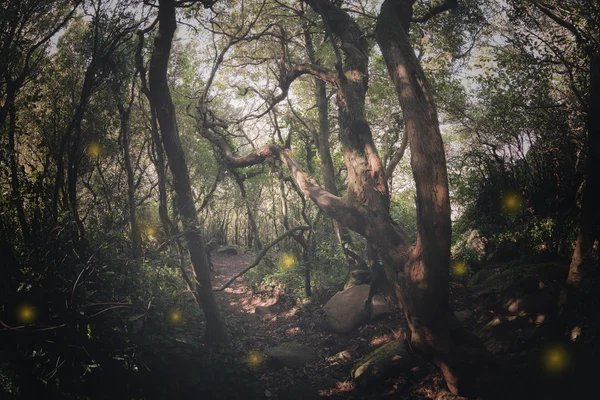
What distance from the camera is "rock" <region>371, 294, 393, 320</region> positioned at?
727cm

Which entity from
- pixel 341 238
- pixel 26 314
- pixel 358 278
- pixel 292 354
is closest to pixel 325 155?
pixel 341 238

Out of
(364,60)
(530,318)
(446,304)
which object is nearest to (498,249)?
(530,318)

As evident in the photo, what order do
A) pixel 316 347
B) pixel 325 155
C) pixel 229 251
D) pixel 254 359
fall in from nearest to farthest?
pixel 254 359 < pixel 316 347 < pixel 325 155 < pixel 229 251

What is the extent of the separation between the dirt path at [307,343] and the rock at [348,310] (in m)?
0.18

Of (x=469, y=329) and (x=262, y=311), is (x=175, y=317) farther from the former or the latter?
(x=469, y=329)

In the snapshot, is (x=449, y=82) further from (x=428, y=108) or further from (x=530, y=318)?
(x=530, y=318)

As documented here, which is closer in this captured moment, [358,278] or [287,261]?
[358,278]

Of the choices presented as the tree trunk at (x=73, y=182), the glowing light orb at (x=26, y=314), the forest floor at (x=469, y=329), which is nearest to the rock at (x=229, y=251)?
the forest floor at (x=469, y=329)

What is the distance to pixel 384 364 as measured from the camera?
17.1ft

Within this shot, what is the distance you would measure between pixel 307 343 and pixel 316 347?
35 centimetres

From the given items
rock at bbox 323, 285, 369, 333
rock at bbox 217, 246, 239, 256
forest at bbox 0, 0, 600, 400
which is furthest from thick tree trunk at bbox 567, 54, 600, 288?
rock at bbox 217, 246, 239, 256

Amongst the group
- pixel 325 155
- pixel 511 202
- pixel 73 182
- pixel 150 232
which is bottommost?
pixel 511 202

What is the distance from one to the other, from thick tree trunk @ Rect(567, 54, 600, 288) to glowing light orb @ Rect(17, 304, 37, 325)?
6.55 metres

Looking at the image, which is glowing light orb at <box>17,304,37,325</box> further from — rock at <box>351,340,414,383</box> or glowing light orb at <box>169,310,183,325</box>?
rock at <box>351,340,414,383</box>
